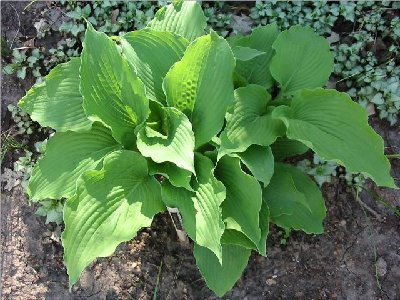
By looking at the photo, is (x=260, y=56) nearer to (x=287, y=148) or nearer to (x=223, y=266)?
(x=287, y=148)

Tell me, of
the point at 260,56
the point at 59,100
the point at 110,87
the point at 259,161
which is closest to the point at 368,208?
Result: the point at 259,161

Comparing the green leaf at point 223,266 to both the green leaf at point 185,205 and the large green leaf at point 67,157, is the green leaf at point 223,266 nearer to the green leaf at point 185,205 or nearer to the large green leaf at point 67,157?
the green leaf at point 185,205

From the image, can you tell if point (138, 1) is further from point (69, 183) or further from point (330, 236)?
point (330, 236)

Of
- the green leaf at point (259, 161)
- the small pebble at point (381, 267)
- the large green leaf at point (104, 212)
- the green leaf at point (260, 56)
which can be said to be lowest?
the small pebble at point (381, 267)

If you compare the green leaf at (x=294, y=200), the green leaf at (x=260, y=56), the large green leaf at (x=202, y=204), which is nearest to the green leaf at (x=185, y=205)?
the large green leaf at (x=202, y=204)

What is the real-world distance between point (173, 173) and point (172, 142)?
142mm

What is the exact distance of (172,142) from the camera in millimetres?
2133

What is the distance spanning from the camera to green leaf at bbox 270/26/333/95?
2.40 metres

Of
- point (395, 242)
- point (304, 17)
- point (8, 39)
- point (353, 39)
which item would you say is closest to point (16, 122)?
point (8, 39)

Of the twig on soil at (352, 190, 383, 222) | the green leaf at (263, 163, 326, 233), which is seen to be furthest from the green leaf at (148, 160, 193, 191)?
the twig on soil at (352, 190, 383, 222)

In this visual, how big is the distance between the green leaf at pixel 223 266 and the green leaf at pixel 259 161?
41 cm

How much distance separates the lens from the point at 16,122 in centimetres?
284

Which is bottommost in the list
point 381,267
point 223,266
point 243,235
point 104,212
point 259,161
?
point 381,267

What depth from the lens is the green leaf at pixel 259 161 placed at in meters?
2.13
